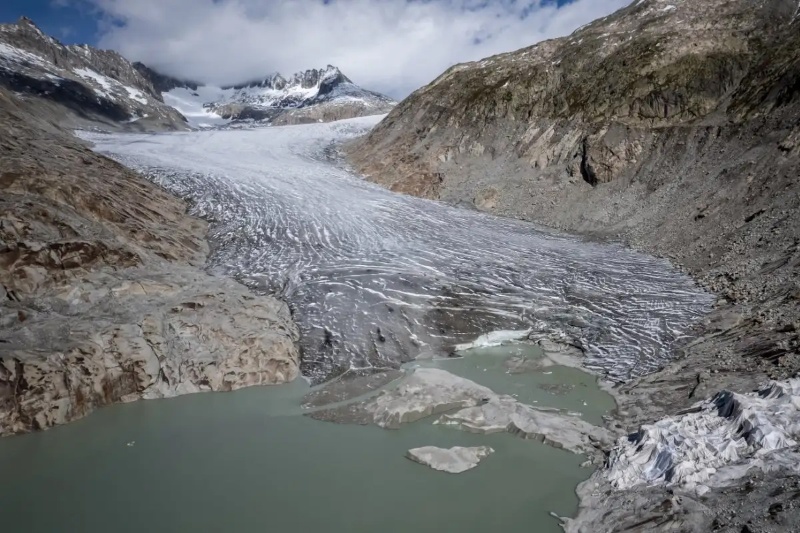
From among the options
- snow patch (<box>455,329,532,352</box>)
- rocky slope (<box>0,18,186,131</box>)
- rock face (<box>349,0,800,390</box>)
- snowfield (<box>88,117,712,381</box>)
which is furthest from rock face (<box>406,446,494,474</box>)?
rocky slope (<box>0,18,186,131</box>)

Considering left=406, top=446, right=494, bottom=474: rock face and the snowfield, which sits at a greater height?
the snowfield

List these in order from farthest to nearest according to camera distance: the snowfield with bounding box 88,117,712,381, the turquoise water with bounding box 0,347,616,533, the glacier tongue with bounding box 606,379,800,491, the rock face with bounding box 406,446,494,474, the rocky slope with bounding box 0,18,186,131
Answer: the rocky slope with bounding box 0,18,186,131
the snowfield with bounding box 88,117,712,381
the rock face with bounding box 406,446,494,474
the turquoise water with bounding box 0,347,616,533
the glacier tongue with bounding box 606,379,800,491

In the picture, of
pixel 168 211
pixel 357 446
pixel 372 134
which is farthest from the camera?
pixel 372 134

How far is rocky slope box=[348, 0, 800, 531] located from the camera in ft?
29.0

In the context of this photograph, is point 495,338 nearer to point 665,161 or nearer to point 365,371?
point 365,371

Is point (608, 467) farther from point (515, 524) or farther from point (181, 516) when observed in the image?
point (181, 516)

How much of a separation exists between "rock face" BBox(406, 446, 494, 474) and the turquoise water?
0.43ft

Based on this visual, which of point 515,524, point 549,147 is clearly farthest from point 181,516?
point 549,147

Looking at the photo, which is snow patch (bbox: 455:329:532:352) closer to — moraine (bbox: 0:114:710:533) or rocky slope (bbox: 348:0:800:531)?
moraine (bbox: 0:114:710:533)

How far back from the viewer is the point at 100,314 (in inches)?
423

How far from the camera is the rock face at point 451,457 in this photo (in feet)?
25.1

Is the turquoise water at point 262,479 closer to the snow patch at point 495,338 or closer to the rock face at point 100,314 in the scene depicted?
the rock face at point 100,314

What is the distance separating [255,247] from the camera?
16531mm

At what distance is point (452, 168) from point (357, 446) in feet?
61.9
